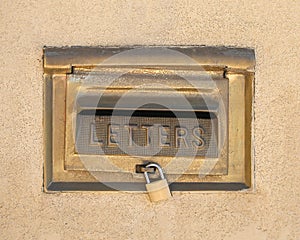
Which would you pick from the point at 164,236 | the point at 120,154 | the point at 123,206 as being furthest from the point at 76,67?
the point at 164,236

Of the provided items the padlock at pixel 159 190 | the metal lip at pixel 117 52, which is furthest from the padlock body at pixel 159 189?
the metal lip at pixel 117 52

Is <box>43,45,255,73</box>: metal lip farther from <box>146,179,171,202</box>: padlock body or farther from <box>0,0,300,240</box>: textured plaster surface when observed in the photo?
<box>146,179,171,202</box>: padlock body

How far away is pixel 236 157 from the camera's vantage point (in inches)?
43.6

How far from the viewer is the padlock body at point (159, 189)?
1069 millimetres

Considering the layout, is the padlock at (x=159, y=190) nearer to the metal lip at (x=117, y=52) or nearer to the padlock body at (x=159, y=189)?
the padlock body at (x=159, y=189)

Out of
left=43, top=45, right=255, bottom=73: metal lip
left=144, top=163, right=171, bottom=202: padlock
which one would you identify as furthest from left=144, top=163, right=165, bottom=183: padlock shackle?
left=43, top=45, right=255, bottom=73: metal lip

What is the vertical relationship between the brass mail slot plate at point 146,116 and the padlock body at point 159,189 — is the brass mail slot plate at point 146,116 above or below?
above

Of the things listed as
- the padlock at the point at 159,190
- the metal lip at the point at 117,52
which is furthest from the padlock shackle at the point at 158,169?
the metal lip at the point at 117,52

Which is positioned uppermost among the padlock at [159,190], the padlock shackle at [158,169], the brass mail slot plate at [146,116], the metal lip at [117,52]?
the metal lip at [117,52]

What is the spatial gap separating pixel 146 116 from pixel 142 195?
0.60 ft

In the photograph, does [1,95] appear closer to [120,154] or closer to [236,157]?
[120,154]

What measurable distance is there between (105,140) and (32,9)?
36 centimetres

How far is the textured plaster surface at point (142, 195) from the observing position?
109 centimetres

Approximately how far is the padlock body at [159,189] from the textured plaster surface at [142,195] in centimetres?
3
